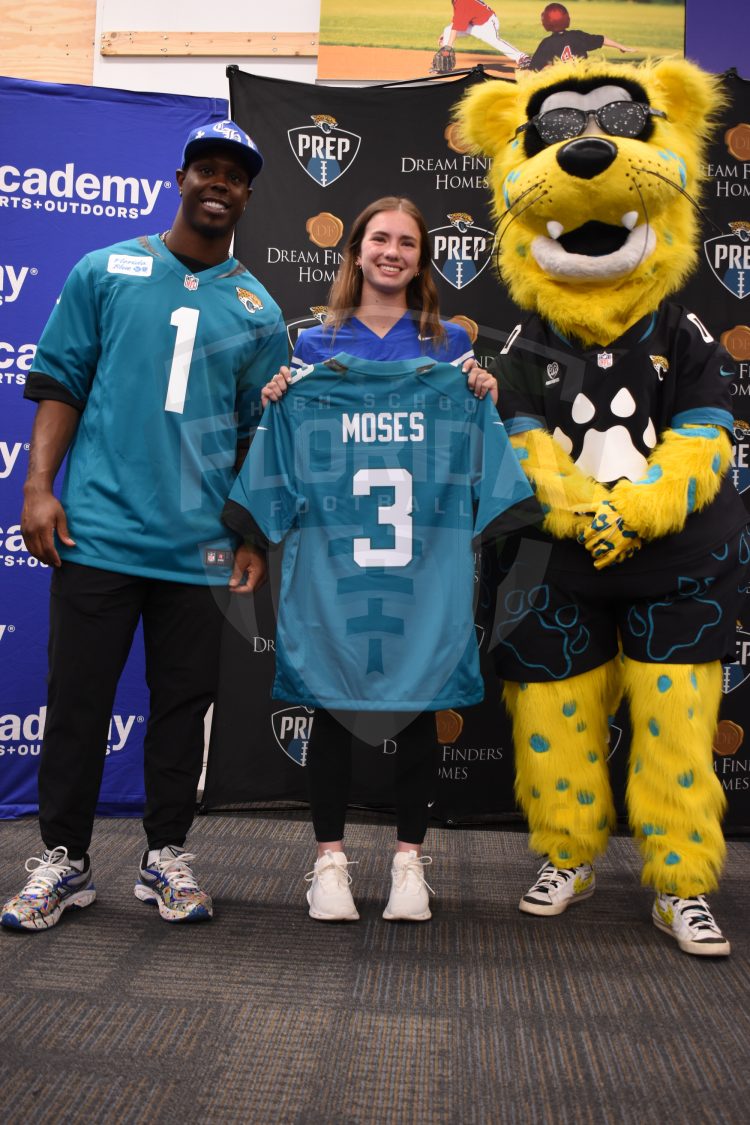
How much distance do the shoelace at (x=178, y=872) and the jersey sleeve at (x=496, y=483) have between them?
0.90 meters

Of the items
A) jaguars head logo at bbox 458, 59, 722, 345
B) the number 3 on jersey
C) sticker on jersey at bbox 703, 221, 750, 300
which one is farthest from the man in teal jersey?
sticker on jersey at bbox 703, 221, 750, 300

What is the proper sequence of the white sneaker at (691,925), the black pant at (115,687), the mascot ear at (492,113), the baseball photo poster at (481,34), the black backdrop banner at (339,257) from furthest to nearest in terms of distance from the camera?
1. the baseball photo poster at (481,34)
2. the black backdrop banner at (339,257)
3. the mascot ear at (492,113)
4. the black pant at (115,687)
5. the white sneaker at (691,925)

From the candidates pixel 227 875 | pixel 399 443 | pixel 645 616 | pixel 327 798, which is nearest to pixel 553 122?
pixel 399 443

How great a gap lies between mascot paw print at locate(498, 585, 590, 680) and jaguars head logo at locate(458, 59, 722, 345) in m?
0.57

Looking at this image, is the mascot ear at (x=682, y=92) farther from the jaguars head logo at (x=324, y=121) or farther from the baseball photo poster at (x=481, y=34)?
the baseball photo poster at (x=481, y=34)

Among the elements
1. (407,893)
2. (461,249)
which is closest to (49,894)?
(407,893)

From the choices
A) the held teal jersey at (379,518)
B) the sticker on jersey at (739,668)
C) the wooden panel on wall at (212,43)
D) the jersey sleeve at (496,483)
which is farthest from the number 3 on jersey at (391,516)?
the wooden panel on wall at (212,43)

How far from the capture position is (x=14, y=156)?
2.85m

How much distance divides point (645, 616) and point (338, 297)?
92cm

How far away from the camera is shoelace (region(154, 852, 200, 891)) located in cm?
196

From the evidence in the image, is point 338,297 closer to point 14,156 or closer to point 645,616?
point 645,616

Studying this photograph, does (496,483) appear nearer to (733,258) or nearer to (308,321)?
(308,321)

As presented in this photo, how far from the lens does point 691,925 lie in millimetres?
1863

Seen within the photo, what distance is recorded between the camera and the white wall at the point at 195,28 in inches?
140
